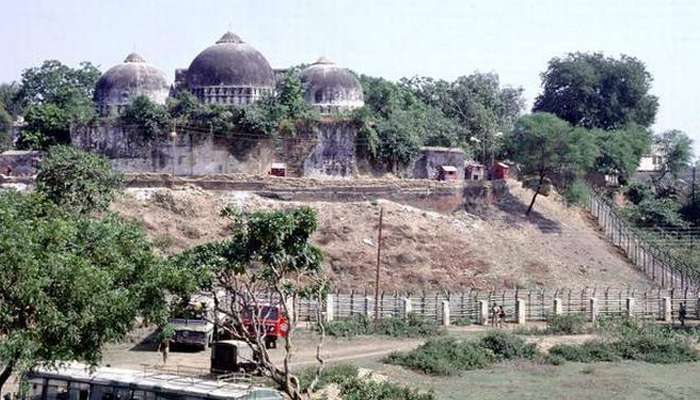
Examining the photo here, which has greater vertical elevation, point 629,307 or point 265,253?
point 265,253

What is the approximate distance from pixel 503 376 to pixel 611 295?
707 inches

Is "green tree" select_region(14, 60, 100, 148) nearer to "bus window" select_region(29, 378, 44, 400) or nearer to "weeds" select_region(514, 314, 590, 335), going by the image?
"weeds" select_region(514, 314, 590, 335)

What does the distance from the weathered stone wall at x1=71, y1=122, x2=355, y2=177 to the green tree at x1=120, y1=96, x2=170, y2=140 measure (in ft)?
1.21

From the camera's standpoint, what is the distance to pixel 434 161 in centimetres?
6184

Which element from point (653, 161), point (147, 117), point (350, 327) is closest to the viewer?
point (350, 327)

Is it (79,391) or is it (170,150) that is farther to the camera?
(170,150)

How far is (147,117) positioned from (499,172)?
18728mm

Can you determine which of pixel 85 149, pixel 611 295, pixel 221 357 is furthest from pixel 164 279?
pixel 85 149

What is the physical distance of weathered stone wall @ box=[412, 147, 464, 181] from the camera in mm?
61531

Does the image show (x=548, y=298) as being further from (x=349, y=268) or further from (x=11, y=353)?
(x=11, y=353)

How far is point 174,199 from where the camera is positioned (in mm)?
54031

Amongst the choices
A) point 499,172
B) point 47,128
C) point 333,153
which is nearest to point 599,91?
point 499,172

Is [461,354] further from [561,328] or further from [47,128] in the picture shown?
[47,128]

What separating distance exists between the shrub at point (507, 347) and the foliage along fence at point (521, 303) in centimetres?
608
